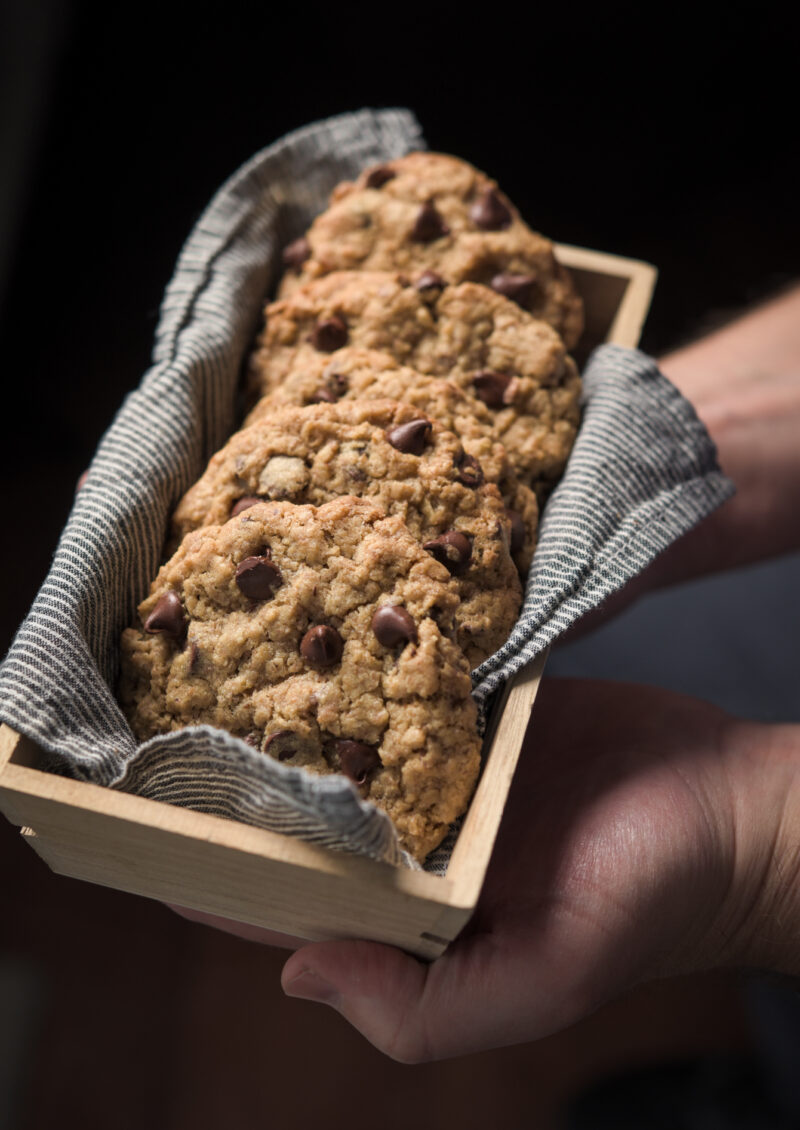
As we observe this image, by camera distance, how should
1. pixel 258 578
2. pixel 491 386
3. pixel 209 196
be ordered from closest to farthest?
pixel 258 578, pixel 491 386, pixel 209 196

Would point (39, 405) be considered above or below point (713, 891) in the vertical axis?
below

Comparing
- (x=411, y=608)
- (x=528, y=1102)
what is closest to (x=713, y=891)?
(x=411, y=608)

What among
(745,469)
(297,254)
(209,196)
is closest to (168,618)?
(297,254)

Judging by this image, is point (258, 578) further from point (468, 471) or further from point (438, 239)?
point (438, 239)

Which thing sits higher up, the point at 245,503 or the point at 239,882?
the point at 245,503

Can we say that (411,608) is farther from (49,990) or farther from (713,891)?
(49,990)

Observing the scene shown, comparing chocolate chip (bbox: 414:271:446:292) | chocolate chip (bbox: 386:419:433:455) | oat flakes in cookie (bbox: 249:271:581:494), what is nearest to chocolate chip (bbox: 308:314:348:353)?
oat flakes in cookie (bbox: 249:271:581:494)
